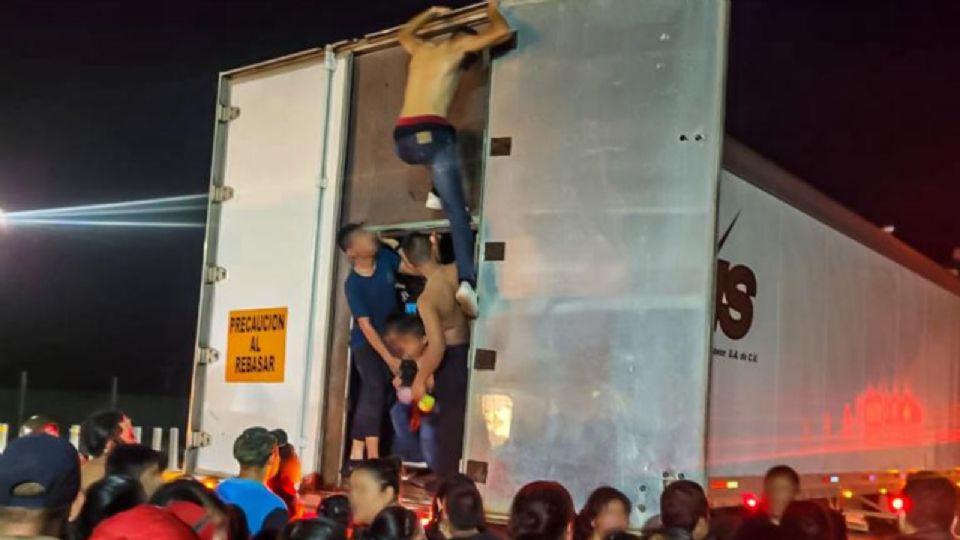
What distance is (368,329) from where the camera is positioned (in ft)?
17.8

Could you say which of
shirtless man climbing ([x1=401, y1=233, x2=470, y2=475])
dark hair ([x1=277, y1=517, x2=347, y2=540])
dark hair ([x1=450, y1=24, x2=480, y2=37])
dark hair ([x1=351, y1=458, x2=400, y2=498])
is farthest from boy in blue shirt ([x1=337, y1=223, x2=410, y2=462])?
dark hair ([x1=277, y1=517, x2=347, y2=540])

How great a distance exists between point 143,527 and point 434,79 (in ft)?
10.5

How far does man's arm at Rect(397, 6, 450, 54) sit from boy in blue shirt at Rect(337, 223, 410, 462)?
3.30ft

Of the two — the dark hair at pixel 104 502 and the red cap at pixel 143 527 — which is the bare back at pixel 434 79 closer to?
the dark hair at pixel 104 502

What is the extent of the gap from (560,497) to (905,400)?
5717 millimetres

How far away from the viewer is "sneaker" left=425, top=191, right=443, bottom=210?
5.14 metres

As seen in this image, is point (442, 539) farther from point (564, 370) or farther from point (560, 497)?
point (564, 370)

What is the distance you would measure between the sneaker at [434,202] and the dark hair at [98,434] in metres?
1.83

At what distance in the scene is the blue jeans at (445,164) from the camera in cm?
498

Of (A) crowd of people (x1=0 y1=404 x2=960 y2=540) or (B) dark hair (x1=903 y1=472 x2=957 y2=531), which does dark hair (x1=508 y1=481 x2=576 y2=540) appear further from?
(B) dark hair (x1=903 y1=472 x2=957 y2=531)

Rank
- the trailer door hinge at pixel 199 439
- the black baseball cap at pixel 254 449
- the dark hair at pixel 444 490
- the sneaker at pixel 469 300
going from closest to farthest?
the dark hair at pixel 444 490, the black baseball cap at pixel 254 449, the sneaker at pixel 469 300, the trailer door hinge at pixel 199 439

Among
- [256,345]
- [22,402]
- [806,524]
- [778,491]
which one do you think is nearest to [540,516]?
[806,524]

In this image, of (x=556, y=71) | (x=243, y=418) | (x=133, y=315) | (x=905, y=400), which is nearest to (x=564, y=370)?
(x=556, y=71)

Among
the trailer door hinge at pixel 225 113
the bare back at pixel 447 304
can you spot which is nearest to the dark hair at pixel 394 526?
the bare back at pixel 447 304
